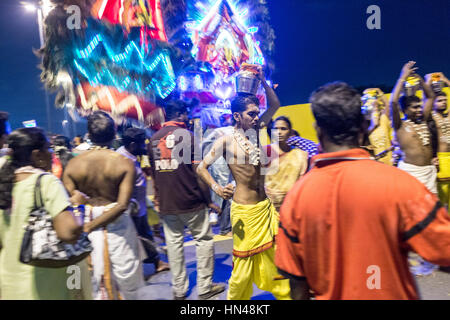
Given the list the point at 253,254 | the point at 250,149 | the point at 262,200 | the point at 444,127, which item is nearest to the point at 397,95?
the point at 444,127

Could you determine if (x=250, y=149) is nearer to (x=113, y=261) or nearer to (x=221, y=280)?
(x=113, y=261)

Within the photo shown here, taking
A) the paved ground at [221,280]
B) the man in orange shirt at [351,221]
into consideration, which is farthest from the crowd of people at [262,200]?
the paved ground at [221,280]

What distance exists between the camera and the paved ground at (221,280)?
330 cm

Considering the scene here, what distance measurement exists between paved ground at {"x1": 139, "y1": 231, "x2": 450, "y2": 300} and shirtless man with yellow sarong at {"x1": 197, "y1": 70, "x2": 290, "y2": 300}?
59cm

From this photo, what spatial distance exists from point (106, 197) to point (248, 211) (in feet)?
4.17

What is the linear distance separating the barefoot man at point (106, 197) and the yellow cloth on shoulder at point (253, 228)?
98 cm

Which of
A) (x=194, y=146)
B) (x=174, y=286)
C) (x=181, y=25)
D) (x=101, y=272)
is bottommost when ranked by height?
(x=174, y=286)

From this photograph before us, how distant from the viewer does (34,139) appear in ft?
6.83

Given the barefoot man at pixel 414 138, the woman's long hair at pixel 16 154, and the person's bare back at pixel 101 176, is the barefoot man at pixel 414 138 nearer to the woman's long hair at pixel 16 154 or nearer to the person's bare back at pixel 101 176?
the person's bare back at pixel 101 176

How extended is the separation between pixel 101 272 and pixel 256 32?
986cm

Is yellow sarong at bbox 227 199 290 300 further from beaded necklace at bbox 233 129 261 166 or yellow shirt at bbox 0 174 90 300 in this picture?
yellow shirt at bbox 0 174 90 300

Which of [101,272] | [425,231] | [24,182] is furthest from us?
[101,272]

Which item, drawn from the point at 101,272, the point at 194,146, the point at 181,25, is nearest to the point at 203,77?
the point at 181,25
